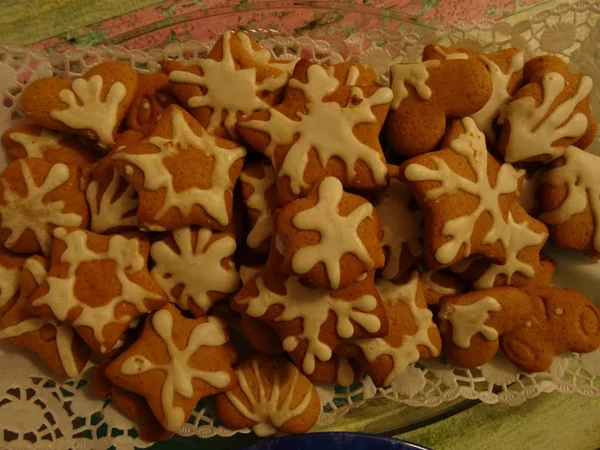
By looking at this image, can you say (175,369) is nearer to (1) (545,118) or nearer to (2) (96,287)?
(2) (96,287)

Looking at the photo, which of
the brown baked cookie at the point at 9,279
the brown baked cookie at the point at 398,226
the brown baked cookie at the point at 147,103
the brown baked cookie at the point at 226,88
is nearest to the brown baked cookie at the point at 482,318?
the brown baked cookie at the point at 398,226

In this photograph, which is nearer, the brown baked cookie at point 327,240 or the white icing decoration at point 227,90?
the brown baked cookie at point 327,240

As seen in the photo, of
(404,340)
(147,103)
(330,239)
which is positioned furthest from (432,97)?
(147,103)

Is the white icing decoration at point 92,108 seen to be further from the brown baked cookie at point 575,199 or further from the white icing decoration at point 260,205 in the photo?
the brown baked cookie at point 575,199

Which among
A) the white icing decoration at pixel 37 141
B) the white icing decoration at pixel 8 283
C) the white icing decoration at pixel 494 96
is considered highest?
the white icing decoration at pixel 37 141

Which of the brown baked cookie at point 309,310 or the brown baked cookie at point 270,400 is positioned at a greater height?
the brown baked cookie at point 309,310

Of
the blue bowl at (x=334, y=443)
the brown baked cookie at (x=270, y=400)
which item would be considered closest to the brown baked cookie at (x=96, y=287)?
the brown baked cookie at (x=270, y=400)

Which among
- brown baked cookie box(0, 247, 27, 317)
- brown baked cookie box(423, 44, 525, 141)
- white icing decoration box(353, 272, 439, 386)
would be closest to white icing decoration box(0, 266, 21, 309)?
brown baked cookie box(0, 247, 27, 317)
